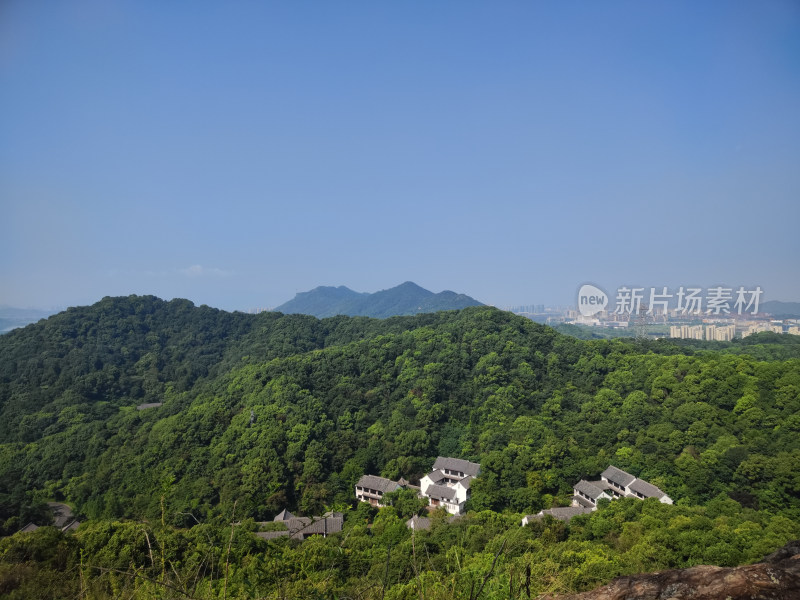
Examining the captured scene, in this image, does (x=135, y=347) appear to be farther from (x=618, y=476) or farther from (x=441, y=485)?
(x=618, y=476)

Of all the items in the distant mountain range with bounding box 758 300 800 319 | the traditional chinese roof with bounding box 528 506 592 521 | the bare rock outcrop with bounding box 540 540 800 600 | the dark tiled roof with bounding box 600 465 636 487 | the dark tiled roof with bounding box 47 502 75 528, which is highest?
the distant mountain range with bounding box 758 300 800 319

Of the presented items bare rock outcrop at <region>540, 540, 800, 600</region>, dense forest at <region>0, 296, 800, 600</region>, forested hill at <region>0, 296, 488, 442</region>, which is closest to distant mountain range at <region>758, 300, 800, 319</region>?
dense forest at <region>0, 296, 800, 600</region>

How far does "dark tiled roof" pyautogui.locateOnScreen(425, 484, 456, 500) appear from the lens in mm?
14224

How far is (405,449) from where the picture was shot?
17.3m

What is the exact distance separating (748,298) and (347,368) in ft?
70.2

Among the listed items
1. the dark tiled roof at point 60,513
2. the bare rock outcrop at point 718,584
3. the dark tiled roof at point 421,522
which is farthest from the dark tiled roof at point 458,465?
the bare rock outcrop at point 718,584

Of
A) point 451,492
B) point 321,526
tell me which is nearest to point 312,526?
point 321,526

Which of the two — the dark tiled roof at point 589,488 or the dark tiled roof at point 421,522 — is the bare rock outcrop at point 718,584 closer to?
the dark tiled roof at point 421,522

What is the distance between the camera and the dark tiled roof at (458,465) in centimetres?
1563

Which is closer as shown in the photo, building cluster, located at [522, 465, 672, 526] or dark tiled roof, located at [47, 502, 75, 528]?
building cluster, located at [522, 465, 672, 526]

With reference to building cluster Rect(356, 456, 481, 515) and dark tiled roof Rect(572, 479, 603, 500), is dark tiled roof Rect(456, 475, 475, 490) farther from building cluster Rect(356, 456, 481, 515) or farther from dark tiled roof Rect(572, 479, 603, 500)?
dark tiled roof Rect(572, 479, 603, 500)

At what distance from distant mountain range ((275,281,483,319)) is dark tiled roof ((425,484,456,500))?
3226 inches

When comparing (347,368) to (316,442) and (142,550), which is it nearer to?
(316,442)

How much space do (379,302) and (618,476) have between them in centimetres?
10566
